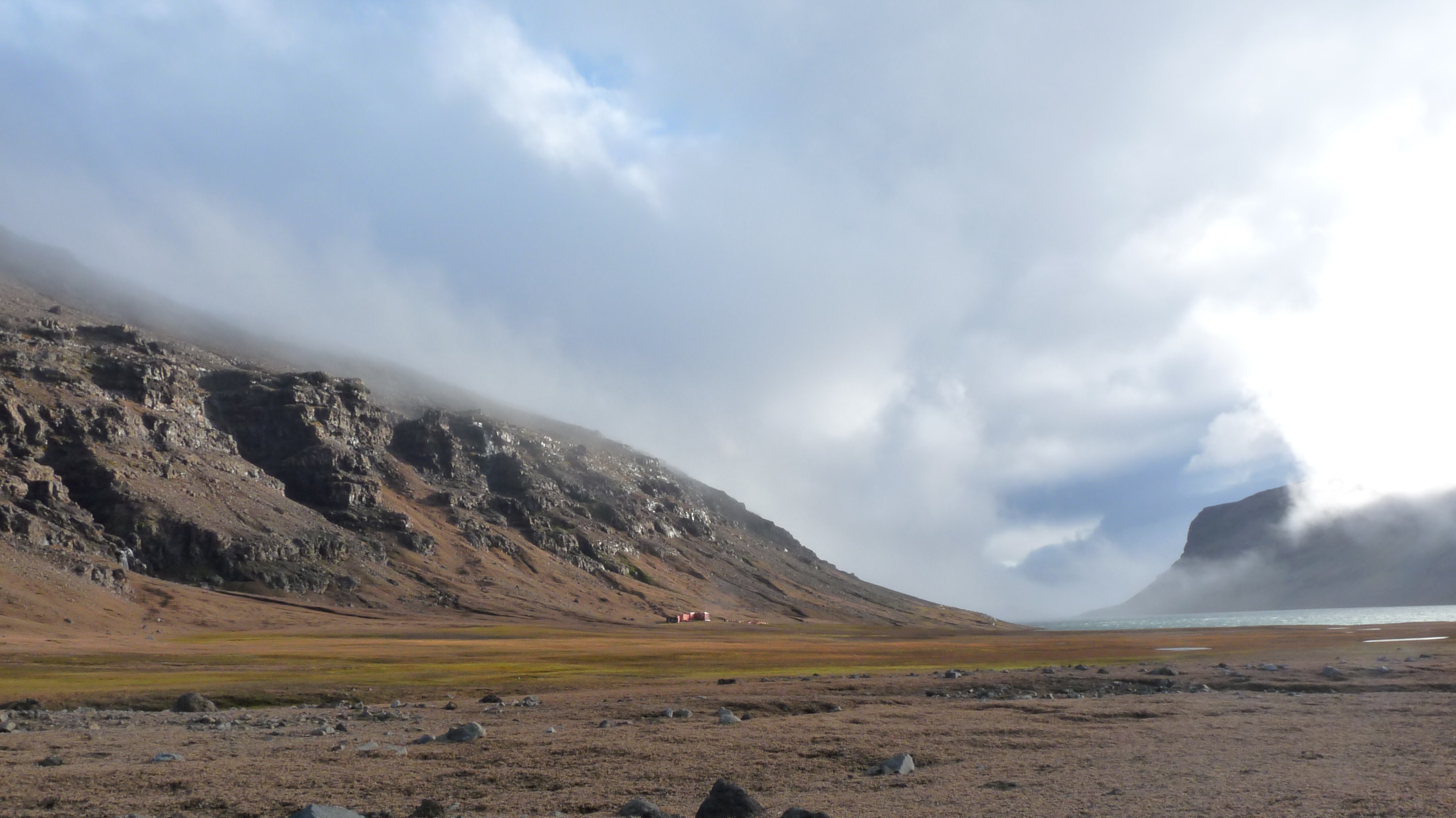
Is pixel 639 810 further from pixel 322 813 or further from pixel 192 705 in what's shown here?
pixel 192 705

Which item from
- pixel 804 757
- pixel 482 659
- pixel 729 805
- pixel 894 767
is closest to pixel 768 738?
pixel 804 757

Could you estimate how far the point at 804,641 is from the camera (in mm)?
124000

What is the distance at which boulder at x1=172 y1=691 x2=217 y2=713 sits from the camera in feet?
122

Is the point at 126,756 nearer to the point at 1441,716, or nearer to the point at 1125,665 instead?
the point at 1441,716

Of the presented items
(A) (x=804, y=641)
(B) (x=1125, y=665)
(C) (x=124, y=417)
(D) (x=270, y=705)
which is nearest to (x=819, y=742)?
(D) (x=270, y=705)

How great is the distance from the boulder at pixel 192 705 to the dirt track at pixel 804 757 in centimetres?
135

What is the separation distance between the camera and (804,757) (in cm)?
2211

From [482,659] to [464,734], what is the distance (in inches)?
2240

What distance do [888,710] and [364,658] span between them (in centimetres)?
5872

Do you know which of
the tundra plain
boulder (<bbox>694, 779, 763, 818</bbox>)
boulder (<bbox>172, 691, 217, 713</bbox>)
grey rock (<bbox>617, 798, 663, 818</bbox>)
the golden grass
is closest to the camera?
boulder (<bbox>694, 779, 763, 818</bbox>)

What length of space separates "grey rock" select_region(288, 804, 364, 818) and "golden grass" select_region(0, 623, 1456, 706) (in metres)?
32.1

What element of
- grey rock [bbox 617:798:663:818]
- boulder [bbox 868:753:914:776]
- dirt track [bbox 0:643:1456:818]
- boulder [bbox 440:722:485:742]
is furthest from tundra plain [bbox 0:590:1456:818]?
grey rock [bbox 617:798:663:818]

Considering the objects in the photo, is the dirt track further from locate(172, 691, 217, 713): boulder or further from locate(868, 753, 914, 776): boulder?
locate(172, 691, 217, 713): boulder

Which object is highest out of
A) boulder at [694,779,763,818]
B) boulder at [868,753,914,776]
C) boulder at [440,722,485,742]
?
boulder at [694,779,763,818]
